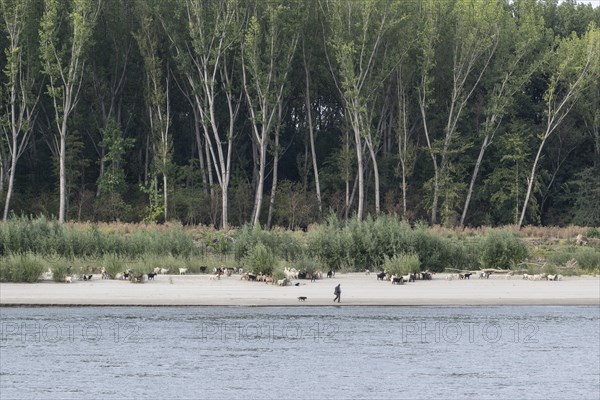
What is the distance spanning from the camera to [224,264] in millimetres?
37094

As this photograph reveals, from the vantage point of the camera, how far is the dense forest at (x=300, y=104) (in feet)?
190

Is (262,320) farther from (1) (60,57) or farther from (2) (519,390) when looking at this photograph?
(1) (60,57)

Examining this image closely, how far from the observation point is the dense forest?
190 feet

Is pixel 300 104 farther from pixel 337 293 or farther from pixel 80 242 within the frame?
pixel 337 293

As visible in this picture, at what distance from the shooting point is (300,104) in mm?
67875

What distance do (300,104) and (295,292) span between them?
122 feet

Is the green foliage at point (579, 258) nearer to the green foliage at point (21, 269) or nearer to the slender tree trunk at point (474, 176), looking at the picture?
the green foliage at point (21, 269)

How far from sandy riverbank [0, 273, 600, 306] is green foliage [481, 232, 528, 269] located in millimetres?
3190

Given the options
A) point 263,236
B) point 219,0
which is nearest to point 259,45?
point 219,0

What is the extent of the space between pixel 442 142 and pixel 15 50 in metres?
21.2

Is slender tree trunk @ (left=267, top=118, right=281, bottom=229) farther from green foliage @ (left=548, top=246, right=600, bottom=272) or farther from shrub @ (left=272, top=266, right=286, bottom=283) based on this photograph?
shrub @ (left=272, top=266, right=286, bottom=283)

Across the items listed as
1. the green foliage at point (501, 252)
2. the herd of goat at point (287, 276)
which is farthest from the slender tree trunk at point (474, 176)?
the herd of goat at point (287, 276)

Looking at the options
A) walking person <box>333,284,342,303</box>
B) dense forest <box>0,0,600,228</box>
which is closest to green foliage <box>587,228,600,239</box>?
dense forest <box>0,0,600,228</box>

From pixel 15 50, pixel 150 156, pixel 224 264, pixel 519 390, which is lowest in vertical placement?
pixel 519 390
